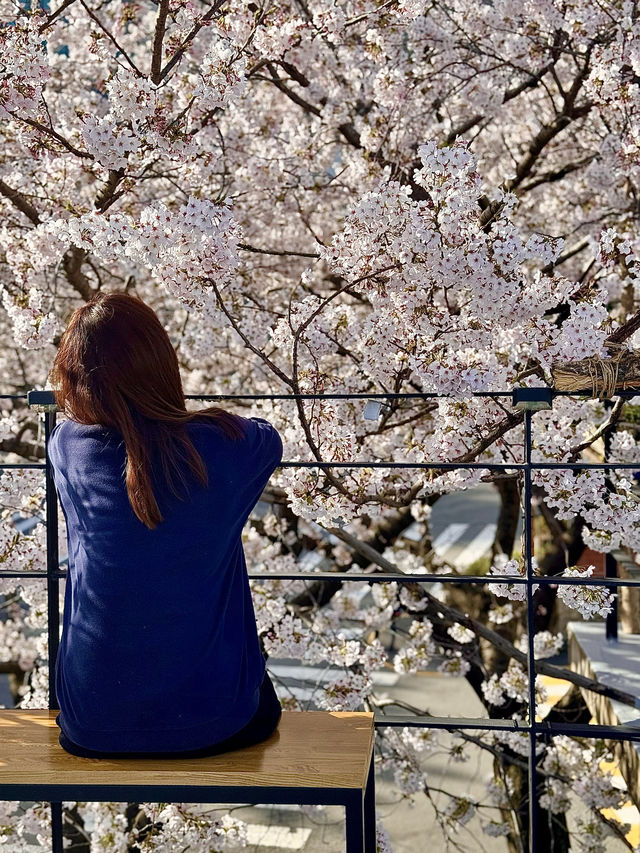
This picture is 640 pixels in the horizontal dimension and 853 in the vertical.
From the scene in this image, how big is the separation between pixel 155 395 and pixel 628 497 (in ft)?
6.27

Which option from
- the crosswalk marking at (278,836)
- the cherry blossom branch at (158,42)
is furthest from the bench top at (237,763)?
the crosswalk marking at (278,836)

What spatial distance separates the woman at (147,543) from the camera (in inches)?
70.9

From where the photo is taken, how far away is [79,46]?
571 centimetres

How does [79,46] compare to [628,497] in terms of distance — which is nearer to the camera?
[628,497]

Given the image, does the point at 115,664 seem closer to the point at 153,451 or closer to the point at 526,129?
the point at 153,451

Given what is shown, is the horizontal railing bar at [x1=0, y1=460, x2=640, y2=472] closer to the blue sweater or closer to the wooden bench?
the blue sweater

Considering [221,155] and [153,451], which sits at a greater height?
[221,155]

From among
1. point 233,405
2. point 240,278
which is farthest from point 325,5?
point 233,405

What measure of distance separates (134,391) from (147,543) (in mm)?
289

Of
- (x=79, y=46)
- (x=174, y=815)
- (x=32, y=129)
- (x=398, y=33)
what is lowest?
(x=174, y=815)

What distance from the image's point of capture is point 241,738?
6.36 ft

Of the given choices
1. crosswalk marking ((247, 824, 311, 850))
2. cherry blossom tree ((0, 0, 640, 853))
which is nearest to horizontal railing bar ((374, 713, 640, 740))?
cherry blossom tree ((0, 0, 640, 853))

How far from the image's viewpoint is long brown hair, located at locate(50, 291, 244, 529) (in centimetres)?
179

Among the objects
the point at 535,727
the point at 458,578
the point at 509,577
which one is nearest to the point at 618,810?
the point at 535,727
